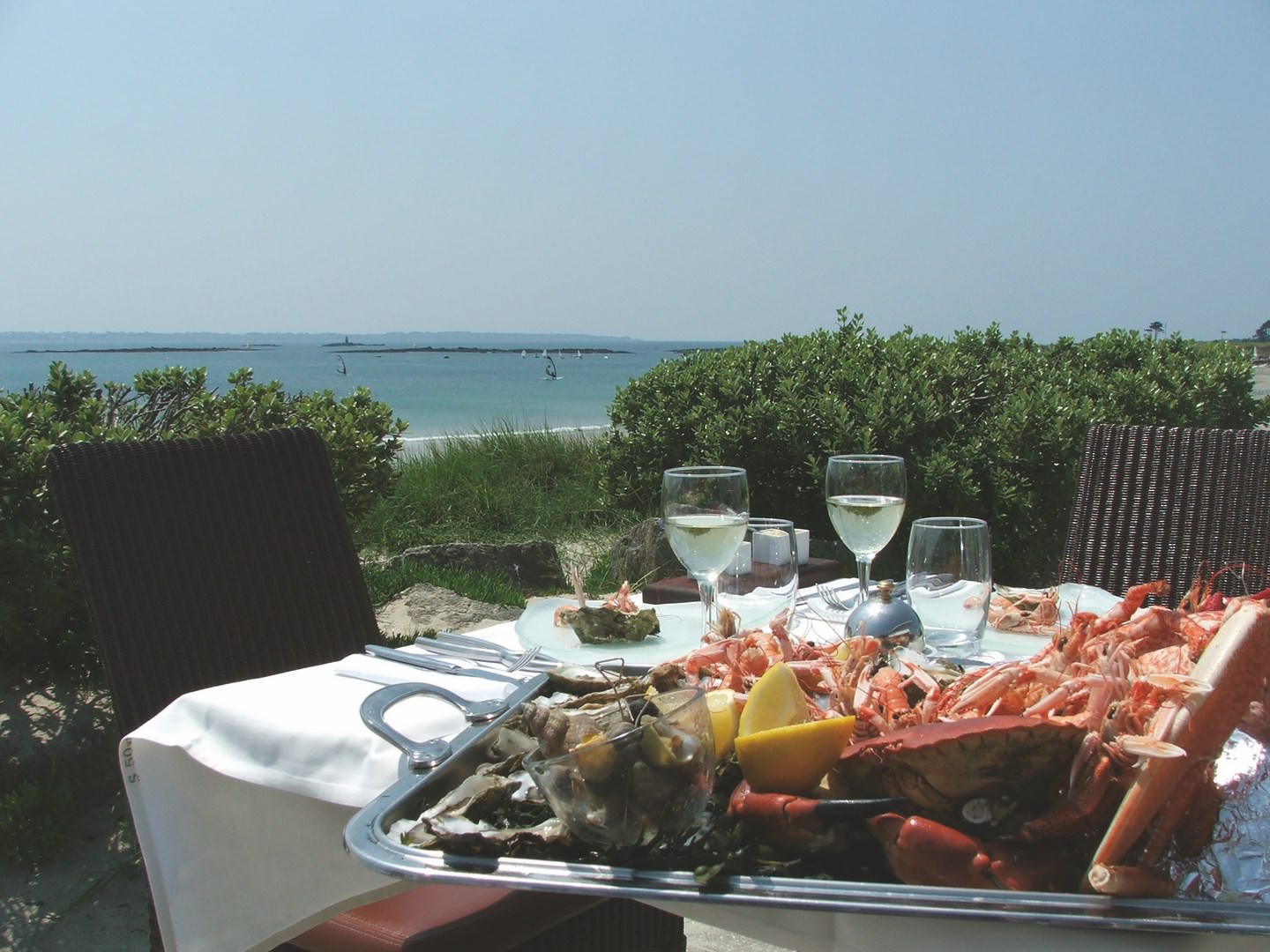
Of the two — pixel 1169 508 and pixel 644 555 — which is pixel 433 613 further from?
pixel 1169 508

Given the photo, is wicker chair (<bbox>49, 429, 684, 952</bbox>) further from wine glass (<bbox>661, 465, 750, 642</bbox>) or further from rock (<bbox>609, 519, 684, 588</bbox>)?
rock (<bbox>609, 519, 684, 588</bbox>)

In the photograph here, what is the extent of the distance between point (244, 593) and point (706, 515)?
3.91 ft

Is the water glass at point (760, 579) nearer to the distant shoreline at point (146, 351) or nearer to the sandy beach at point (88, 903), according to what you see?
the sandy beach at point (88, 903)

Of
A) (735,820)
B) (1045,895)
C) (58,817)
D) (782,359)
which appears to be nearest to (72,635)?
(58,817)

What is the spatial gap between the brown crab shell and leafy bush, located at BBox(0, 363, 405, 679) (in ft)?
11.4

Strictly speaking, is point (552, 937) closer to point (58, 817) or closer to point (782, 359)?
point (58, 817)

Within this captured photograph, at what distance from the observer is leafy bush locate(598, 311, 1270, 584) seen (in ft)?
21.3

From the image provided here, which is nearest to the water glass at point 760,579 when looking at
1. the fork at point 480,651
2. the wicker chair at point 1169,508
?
the fork at point 480,651

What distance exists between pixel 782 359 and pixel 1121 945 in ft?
22.4

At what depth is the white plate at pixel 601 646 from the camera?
186cm

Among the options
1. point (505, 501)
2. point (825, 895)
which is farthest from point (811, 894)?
point (505, 501)

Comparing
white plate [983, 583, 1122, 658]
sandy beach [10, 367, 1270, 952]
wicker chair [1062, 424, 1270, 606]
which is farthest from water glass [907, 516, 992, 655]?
sandy beach [10, 367, 1270, 952]

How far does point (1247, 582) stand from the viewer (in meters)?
2.86

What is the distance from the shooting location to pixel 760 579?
1936 mm
